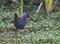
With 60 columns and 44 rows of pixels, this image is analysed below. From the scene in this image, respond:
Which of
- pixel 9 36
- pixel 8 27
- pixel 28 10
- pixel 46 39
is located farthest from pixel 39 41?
pixel 28 10

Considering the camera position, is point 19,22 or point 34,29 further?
point 34,29

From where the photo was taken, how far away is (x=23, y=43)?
6477 millimetres

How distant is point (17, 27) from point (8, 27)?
58 cm

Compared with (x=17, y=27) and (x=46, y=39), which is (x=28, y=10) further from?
(x=46, y=39)

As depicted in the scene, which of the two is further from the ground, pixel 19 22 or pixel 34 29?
pixel 19 22

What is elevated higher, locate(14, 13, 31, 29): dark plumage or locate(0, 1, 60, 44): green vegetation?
locate(14, 13, 31, 29): dark plumage

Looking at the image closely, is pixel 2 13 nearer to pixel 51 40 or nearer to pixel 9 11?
pixel 9 11

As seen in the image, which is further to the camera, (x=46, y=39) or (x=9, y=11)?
(x=9, y=11)

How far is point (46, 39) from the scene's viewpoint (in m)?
6.51

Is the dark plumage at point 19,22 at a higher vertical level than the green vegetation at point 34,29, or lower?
higher

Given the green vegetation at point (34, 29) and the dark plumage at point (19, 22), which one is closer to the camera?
the green vegetation at point (34, 29)

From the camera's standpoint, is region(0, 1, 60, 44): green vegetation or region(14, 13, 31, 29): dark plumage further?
region(14, 13, 31, 29): dark plumage

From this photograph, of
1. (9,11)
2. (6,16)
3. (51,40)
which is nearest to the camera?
(51,40)

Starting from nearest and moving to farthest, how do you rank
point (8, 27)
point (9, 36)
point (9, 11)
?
point (9, 36) < point (8, 27) < point (9, 11)
